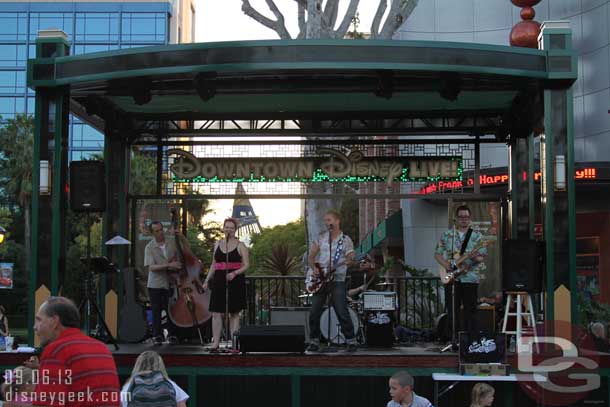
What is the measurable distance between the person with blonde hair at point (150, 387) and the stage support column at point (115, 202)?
6807 mm

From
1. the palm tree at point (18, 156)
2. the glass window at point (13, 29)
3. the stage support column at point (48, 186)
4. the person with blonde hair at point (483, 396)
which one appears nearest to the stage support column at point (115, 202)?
the stage support column at point (48, 186)

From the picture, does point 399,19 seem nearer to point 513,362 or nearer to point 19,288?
point 513,362

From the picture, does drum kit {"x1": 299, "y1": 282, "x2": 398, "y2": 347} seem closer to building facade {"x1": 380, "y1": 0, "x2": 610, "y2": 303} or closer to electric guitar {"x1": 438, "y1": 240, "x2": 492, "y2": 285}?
electric guitar {"x1": 438, "y1": 240, "x2": 492, "y2": 285}

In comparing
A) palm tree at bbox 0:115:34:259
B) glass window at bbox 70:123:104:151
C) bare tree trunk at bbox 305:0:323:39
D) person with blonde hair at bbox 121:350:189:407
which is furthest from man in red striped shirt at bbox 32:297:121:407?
glass window at bbox 70:123:104:151

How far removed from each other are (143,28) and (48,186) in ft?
265

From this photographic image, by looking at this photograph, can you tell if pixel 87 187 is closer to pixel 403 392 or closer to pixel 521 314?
pixel 403 392

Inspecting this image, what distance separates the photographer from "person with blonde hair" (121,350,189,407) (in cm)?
644

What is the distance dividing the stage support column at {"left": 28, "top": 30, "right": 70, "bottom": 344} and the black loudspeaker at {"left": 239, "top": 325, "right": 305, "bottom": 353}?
2.23 metres

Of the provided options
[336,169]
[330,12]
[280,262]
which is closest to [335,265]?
[336,169]

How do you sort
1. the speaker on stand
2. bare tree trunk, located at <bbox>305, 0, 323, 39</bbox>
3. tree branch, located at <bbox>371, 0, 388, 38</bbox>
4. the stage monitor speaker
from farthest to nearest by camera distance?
tree branch, located at <bbox>371, 0, 388, 38</bbox>
bare tree trunk, located at <bbox>305, 0, 323, 39</bbox>
the stage monitor speaker
the speaker on stand

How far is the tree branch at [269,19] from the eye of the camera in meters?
20.3

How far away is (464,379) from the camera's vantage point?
9312 millimetres

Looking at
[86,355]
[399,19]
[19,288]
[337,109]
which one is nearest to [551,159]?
[337,109]

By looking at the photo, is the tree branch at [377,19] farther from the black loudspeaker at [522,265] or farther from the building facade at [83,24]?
the building facade at [83,24]
